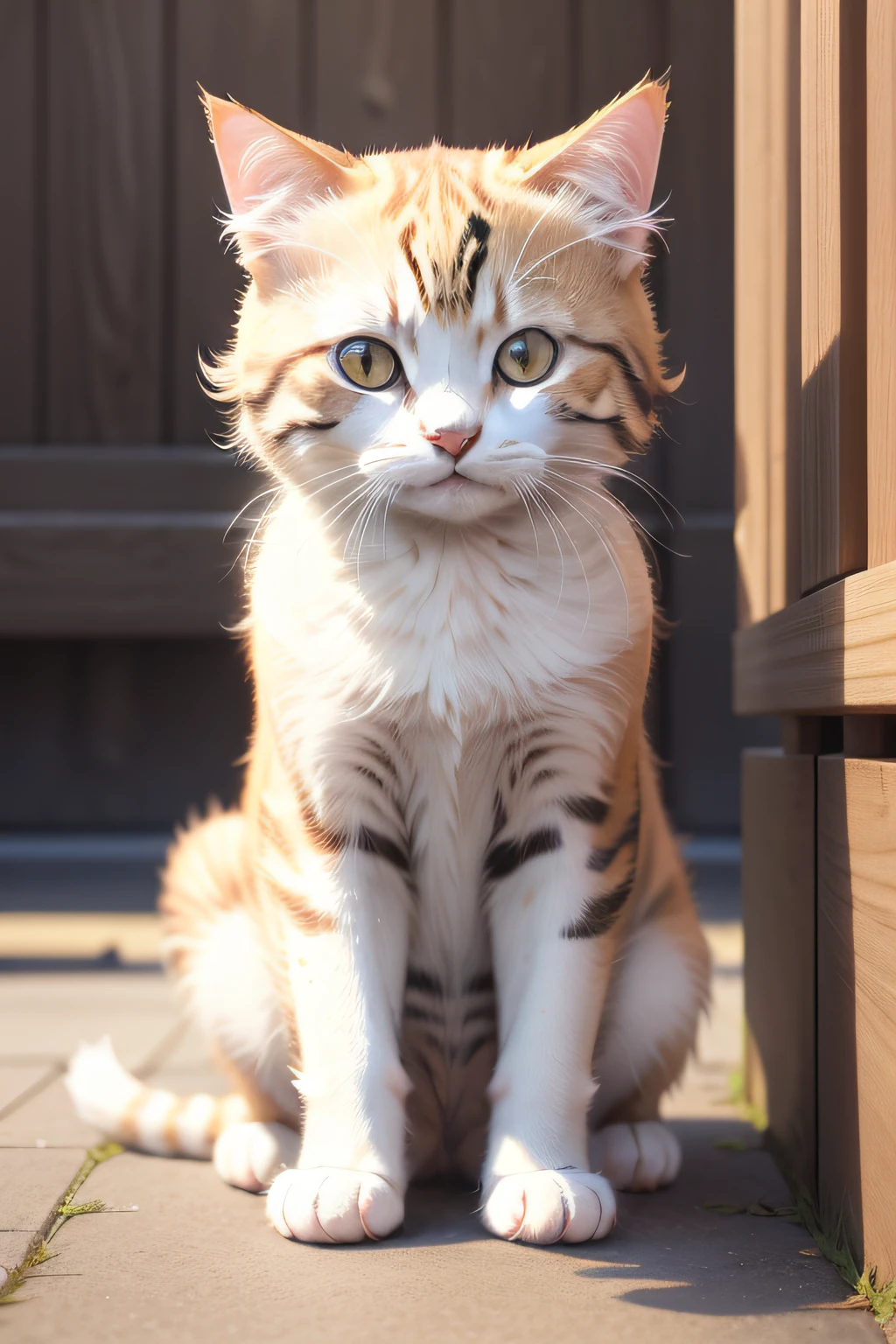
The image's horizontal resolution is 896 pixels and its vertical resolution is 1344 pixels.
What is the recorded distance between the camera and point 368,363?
49.4 inches

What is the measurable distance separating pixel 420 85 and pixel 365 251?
2498 mm

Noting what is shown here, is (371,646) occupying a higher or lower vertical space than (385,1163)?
higher

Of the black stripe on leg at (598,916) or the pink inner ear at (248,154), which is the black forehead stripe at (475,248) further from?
the black stripe on leg at (598,916)

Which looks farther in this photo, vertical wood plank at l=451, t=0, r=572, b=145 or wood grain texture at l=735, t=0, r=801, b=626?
vertical wood plank at l=451, t=0, r=572, b=145

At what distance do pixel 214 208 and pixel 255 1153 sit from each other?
2.77 m

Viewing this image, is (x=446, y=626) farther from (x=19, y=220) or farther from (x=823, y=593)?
(x=19, y=220)

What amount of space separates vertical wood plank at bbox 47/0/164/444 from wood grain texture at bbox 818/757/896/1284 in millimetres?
2680

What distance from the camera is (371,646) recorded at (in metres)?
1.32

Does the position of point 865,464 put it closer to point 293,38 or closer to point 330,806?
point 330,806

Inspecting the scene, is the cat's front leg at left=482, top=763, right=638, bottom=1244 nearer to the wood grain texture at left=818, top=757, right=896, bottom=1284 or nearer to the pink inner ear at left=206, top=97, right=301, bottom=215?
the wood grain texture at left=818, top=757, right=896, bottom=1284

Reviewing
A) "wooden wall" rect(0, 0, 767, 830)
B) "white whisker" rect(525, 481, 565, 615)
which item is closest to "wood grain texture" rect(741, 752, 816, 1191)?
"white whisker" rect(525, 481, 565, 615)

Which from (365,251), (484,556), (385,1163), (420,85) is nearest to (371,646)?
(484,556)

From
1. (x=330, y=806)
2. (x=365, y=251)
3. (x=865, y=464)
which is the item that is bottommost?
(x=330, y=806)

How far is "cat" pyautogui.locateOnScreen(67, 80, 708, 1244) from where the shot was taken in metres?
1.25
